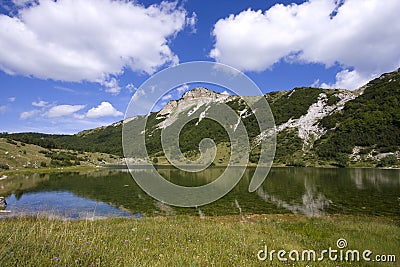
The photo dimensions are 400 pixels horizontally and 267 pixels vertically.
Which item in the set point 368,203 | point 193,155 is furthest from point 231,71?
point 193,155

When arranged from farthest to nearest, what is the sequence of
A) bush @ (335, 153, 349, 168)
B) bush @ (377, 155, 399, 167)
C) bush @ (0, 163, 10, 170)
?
1. bush @ (335, 153, 349, 168)
2. bush @ (377, 155, 399, 167)
3. bush @ (0, 163, 10, 170)

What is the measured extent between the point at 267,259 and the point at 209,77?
9.15m

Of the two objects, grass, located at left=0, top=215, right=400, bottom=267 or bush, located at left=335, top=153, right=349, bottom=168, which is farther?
bush, located at left=335, top=153, right=349, bottom=168

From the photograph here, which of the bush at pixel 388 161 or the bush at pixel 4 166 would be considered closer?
the bush at pixel 4 166

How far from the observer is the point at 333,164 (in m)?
126

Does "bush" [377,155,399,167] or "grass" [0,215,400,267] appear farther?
"bush" [377,155,399,167]

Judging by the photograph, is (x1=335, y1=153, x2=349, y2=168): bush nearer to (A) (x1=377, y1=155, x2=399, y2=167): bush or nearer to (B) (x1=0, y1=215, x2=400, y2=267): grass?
(A) (x1=377, y1=155, x2=399, y2=167): bush

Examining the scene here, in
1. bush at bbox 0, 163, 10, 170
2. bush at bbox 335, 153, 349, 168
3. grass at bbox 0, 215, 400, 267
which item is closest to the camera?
grass at bbox 0, 215, 400, 267

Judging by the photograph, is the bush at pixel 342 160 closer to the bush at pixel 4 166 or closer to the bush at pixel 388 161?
the bush at pixel 388 161

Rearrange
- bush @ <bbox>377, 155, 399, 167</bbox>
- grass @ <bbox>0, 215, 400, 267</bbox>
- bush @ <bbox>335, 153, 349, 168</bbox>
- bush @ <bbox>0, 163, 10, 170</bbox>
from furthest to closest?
bush @ <bbox>335, 153, 349, 168</bbox> < bush @ <bbox>377, 155, 399, 167</bbox> < bush @ <bbox>0, 163, 10, 170</bbox> < grass @ <bbox>0, 215, 400, 267</bbox>

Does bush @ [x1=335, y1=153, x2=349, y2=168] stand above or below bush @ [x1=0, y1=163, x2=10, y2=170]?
above

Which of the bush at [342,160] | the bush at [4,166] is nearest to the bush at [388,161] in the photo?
the bush at [342,160]

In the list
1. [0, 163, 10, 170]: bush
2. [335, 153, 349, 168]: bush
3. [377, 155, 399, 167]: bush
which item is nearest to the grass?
[0, 163, 10, 170]: bush

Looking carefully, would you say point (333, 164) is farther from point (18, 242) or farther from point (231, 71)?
point (18, 242)
